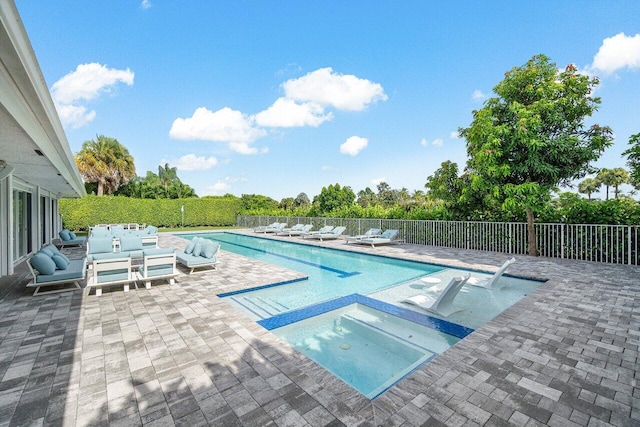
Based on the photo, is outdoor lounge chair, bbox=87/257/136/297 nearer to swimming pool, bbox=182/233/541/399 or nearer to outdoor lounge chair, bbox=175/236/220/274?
outdoor lounge chair, bbox=175/236/220/274

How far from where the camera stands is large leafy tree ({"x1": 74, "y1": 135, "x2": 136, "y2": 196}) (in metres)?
28.6

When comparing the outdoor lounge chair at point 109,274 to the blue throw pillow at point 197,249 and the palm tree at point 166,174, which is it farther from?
the palm tree at point 166,174

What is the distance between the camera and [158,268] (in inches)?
264

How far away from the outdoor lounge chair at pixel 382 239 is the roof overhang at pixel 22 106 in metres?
10.7

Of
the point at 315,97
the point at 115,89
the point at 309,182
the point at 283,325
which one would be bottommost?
the point at 283,325

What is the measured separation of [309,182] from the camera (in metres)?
38.1

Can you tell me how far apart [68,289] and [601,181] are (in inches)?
2536

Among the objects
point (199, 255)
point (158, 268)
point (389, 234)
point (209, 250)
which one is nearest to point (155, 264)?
point (158, 268)

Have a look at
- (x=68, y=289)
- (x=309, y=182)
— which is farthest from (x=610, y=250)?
(x=309, y=182)

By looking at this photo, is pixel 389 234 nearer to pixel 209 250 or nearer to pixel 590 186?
pixel 209 250

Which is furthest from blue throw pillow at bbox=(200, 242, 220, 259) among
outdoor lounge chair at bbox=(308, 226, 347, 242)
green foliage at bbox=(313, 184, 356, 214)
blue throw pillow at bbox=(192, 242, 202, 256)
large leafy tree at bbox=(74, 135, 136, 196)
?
large leafy tree at bbox=(74, 135, 136, 196)

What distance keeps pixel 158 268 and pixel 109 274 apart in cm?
90

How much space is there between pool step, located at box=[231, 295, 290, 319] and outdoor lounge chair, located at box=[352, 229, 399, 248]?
26.1 feet

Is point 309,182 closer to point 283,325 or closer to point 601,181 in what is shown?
point 283,325
